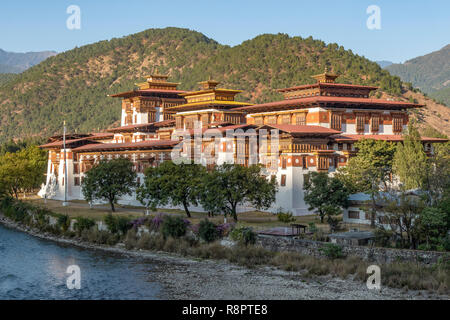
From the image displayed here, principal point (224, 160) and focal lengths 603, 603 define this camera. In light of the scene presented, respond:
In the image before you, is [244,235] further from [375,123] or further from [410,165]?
[375,123]

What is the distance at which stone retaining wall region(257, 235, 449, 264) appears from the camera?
42.8 meters

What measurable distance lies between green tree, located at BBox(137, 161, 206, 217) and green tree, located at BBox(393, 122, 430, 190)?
69.3 ft

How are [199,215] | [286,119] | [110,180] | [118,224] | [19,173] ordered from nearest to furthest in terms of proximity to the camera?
[118,224], [199,215], [110,180], [286,119], [19,173]

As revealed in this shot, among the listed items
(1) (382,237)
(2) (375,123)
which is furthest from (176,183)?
(2) (375,123)

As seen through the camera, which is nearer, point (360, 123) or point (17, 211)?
point (360, 123)

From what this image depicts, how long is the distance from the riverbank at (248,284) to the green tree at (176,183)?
567 inches

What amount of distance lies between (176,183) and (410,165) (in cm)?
2552

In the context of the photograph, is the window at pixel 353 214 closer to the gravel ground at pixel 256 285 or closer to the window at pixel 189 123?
the gravel ground at pixel 256 285

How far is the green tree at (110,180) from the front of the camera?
8000 cm

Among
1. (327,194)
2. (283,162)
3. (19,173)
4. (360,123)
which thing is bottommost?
(327,194)

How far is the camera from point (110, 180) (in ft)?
265

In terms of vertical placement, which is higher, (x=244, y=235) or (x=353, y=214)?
(x=353, y=214)

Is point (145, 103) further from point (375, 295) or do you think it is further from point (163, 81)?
point (375, 295)
